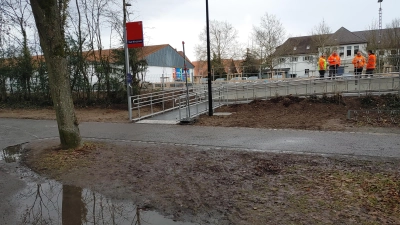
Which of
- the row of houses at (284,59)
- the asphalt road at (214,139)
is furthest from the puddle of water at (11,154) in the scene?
the row of houses at (284,59)

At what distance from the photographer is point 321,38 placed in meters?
38.6

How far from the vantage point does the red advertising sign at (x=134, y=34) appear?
11952 millimetres

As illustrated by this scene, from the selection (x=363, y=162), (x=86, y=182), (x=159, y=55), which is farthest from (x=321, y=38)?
(x=86, y=182)

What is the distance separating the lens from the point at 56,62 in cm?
660

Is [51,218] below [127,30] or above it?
below

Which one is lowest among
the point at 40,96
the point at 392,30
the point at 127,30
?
the point at 40,96

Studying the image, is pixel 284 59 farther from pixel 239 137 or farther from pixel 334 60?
pixel 239 137

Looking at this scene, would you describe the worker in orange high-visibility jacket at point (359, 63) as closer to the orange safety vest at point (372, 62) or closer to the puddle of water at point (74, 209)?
the orange safety vest at point (372, 62)

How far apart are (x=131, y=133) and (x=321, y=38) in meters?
35.4

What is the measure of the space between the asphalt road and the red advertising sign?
3.27 metres

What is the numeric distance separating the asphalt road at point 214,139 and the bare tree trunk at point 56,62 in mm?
1287

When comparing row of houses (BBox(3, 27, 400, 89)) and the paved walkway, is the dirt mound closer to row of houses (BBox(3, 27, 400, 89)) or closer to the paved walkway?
the paved walkway

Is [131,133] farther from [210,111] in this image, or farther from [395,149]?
[395,149]

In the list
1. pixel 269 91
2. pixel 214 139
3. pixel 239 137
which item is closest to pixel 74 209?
pixel 214 139
